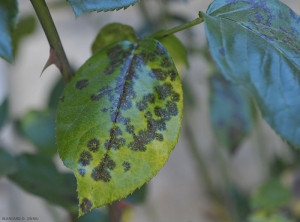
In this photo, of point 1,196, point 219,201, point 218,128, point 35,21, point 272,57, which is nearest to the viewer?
point 272,57

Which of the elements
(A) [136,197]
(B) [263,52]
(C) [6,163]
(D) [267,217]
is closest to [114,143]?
(B) [263,52]

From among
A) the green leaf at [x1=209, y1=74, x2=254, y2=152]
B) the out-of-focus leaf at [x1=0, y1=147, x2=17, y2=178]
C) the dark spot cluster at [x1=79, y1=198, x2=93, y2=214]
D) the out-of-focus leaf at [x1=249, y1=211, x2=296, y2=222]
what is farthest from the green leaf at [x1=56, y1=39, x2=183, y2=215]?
the out-of-focus leaf at [x1=249, y1=211, x2=296, y2=222]

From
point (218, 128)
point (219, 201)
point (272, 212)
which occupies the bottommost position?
point (219, 201)

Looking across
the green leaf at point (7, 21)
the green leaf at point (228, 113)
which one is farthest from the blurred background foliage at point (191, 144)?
the green leaf at point (7, 21)

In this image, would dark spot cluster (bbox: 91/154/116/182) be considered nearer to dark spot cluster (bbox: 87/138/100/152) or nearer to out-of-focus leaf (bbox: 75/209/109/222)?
dark spot cluster (bbox: 87/138/100/152)

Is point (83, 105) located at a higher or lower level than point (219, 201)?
higher

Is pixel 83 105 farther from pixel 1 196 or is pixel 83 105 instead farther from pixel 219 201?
pixel 1 196

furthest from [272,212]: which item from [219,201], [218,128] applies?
[219,201]
